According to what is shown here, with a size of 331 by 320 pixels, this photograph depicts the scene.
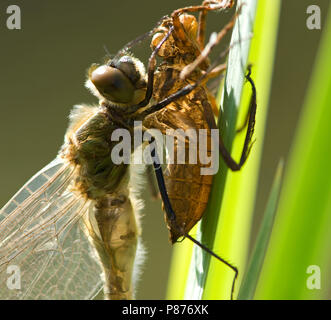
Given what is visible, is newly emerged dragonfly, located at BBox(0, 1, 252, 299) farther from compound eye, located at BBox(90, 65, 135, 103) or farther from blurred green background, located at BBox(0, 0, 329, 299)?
blurred green background, located at BBox(0, 0, 329, 299)

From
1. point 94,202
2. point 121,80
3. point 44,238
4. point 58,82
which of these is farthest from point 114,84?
point 58,82

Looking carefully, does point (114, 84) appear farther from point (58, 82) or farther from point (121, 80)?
point (58, 82)

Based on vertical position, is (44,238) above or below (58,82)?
below

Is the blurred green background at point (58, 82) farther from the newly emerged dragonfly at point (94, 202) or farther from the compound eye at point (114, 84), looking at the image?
the compound eye at point (114, 84)

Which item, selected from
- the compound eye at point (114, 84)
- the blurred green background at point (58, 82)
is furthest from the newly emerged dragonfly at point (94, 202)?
the blurred green background at point (58, 82)

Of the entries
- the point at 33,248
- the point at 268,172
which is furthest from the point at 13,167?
the point at 33,248
